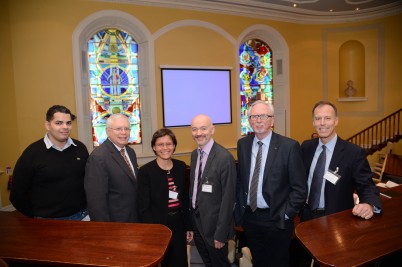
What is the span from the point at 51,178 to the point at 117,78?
416cm

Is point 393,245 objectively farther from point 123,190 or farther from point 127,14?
point 127,14

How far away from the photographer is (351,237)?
1289 mm

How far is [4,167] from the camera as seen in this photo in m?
4.40

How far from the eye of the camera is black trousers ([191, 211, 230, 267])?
1.92 meters

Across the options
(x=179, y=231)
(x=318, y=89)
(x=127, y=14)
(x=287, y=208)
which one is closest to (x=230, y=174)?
(x=287, y=208)

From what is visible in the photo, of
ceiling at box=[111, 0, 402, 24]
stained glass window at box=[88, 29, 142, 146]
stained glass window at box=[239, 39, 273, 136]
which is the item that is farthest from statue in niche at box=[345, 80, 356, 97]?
stained glass window at box=[88, 29, 142, 146]

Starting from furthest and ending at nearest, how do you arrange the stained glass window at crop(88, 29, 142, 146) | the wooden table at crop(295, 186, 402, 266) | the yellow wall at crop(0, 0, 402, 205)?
Result: the stained glass window at crop(88, 29, 142, 146), the yellow wall at crop(0, 0, 402, 205), the wooden table at crop(295, 186, 402, 266)

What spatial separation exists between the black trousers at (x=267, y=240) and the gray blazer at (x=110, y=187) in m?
0.84

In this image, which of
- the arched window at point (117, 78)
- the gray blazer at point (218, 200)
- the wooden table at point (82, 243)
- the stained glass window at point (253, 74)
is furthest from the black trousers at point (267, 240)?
the stained glass window at point (253, 74)

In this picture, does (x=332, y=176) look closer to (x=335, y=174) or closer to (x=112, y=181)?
(x=335, y=174)

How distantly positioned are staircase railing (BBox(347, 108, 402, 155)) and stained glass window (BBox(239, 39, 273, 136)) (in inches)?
106

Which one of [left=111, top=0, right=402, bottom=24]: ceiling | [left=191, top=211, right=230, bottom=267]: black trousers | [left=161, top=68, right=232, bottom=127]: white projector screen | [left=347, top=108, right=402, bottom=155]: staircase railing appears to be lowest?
[left=191, top=211, right=230, bottom=267]: black trousers

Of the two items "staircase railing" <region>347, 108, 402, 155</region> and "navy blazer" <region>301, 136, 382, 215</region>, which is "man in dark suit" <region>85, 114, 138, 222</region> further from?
"staircase railing" <region>347, 108, 402, 155</region>

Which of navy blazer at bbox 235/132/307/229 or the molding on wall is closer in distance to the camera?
navy blazer at bbox 235/132/307/229
